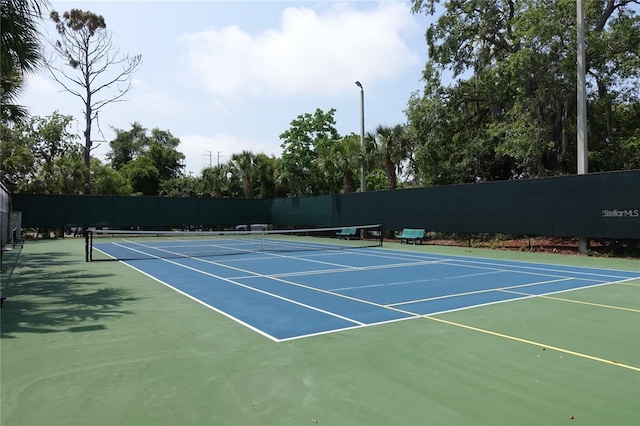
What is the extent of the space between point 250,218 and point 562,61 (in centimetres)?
2403

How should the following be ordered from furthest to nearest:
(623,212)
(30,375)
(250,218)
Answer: (250,218) < (623,212) < (30,375)

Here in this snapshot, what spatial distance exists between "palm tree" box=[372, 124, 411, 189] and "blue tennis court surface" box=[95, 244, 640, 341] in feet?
42.9

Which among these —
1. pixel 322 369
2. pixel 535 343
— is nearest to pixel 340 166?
pixel 535 343

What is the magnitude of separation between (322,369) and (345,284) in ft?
19.2

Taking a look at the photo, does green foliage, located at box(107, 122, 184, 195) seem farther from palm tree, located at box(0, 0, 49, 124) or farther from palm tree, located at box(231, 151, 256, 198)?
palm tree, located at box(0, 0, 49, 124)

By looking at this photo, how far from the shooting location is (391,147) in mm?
29234

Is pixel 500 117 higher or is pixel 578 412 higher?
pixel 500 117

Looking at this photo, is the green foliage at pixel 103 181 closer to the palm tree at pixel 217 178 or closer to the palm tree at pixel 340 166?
the palm tree at pixel 217 178

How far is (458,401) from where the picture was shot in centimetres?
414

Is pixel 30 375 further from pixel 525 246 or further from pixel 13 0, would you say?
pixel 525 246

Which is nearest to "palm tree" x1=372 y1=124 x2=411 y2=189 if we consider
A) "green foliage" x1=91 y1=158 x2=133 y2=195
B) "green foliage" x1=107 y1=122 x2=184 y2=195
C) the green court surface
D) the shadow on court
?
the shadow on court

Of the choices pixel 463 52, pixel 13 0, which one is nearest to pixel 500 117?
pixel 463 52

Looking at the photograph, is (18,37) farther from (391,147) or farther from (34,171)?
(34,171)

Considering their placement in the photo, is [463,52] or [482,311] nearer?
[482,311]
